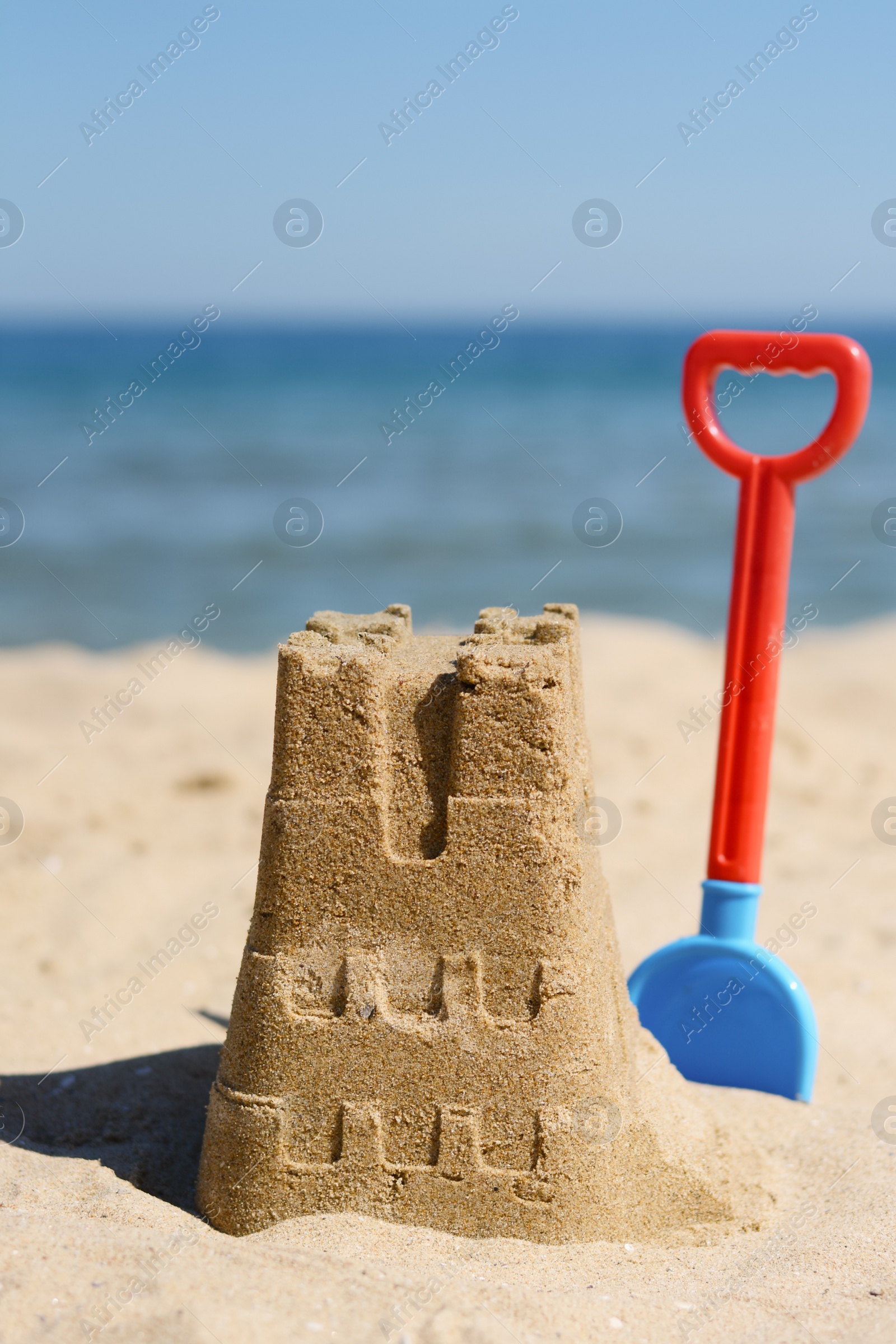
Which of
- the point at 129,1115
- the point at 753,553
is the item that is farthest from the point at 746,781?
the point at 129,1115

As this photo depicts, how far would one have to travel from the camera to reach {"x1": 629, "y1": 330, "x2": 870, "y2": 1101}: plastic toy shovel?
8.66 ft

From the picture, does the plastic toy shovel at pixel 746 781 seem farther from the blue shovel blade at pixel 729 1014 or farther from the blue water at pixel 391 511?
the blue water at pixel 391 511

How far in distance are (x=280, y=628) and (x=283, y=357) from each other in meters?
37.5

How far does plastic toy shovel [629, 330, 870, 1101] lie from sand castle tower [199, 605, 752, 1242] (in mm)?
741

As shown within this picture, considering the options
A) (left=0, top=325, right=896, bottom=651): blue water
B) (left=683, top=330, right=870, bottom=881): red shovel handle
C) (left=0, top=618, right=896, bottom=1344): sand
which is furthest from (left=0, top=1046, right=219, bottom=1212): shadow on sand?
(left=0, top=325, right=896, bottom=651): blue water

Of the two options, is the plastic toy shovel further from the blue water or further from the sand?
the blue water

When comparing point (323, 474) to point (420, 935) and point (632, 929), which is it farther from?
point (420, 935)

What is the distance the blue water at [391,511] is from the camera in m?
10.5

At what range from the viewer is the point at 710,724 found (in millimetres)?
5930

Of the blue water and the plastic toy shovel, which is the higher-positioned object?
the blue water

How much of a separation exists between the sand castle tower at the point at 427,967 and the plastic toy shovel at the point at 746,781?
0.74 meters

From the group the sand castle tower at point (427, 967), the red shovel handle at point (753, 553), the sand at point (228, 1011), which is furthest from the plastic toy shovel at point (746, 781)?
the sand castle tower at point (427, 967)

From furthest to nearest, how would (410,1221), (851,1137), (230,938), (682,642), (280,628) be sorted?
(280,628)
(682,642)
(230,938)
(851,1137)
(410,1221)

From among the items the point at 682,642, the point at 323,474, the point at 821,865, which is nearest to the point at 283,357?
the point at 323,474
